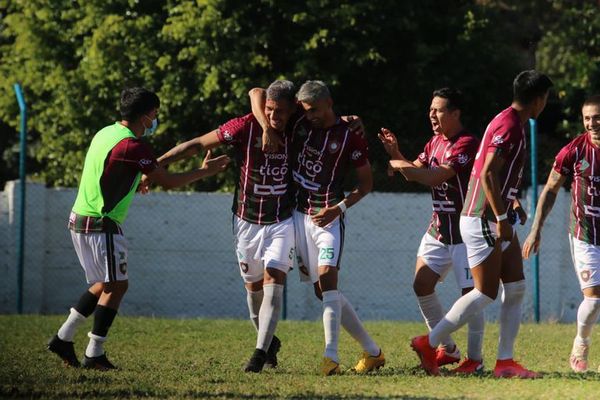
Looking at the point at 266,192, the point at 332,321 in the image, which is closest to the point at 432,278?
the point at 332,321

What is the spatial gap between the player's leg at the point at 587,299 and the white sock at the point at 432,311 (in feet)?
3.16

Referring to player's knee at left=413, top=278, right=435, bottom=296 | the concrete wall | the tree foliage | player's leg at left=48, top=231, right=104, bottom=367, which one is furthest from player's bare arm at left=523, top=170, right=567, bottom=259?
the tree foliage

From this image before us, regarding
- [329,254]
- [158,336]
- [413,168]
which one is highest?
[413,168]

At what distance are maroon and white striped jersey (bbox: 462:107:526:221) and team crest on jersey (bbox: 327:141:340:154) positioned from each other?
1063 mm

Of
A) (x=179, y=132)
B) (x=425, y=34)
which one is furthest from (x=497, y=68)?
(x=179, y=132)

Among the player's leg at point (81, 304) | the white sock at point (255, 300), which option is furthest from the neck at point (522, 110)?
the player's leg at point (81, 304)

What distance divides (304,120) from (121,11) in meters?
11.8

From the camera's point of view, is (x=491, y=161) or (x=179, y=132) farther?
(x=179, y=132)

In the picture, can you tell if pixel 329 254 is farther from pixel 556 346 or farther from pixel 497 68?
pixel 497 68

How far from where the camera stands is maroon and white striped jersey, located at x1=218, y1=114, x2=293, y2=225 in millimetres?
8914

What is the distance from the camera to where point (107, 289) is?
9.02 m

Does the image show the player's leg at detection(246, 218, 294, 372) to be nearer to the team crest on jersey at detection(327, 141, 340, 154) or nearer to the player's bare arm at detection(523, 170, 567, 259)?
the team crest on jersey at detection(327, 141, 340, 154)

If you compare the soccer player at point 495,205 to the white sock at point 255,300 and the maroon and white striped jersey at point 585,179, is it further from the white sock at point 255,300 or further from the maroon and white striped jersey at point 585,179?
the white sock at point 255,300

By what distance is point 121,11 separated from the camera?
65.8 feet
